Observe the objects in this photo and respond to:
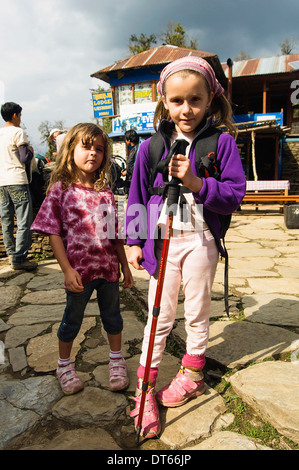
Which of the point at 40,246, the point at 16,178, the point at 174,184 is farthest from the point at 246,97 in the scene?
the point at 174,184

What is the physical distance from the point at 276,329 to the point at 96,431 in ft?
4.76

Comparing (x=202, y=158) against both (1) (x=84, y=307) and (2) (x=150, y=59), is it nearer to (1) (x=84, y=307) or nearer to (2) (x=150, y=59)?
(1) (x=84, y=307)

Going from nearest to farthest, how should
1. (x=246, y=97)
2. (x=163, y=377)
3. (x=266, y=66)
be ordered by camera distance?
(x=163, y=377) < (x=266, y=66) < (x=246, y=97)

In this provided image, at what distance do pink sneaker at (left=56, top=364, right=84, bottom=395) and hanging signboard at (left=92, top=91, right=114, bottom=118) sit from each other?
1685 centimetres

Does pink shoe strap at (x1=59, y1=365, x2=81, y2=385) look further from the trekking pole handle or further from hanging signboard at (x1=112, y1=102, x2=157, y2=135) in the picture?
hanging signboard at (x1=112, y1=102, x2=157, y2=135)

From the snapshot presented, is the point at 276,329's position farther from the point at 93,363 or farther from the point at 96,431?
the point at 96,431

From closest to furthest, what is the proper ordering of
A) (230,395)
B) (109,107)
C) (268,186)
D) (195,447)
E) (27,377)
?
(195,447)
(230,395)
(27,377)
(268,186)
(109,107)

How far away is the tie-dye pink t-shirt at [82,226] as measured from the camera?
178 cm

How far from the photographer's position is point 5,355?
2264mm

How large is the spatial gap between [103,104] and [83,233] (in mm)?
16898

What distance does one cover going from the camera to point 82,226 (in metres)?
1.80

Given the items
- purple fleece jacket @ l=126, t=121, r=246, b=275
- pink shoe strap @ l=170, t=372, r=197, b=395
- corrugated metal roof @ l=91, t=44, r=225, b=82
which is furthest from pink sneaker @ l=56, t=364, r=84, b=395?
corrugated metal roof @ l=91, t=44, r=225, b=82

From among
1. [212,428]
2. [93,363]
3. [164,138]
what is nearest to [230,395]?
[212,428]

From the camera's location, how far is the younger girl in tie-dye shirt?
1778 millimetres
